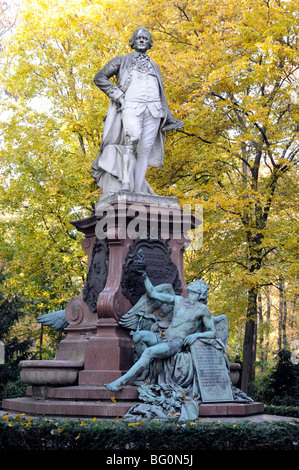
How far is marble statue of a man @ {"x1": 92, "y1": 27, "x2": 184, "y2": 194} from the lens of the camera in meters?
8.84

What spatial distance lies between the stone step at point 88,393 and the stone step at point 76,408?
67 mm

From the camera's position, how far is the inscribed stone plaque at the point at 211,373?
672cm

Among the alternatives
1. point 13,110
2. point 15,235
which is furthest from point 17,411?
point 13,110

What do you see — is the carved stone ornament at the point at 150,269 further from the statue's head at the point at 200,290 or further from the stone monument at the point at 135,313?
the statue's head at the point at 200,290

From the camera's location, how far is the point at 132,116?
28.9ft

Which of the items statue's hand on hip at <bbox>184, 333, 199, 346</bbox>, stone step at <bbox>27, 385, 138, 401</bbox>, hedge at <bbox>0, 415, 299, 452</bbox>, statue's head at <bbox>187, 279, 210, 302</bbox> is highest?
statue's head at <bbox>187, 279, 210, 302</bbox>

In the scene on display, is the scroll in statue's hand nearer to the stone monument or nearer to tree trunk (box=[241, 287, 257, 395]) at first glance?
the stone monument

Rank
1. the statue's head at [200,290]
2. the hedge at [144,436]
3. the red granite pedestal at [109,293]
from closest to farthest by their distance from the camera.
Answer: the hedge at [144,436] → the red granite pedestal at [109,293] → the statue's head at [200,290]

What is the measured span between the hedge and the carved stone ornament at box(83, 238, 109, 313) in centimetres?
304

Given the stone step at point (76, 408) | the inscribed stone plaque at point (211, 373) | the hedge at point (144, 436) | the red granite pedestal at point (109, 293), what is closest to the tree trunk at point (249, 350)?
the red granite pedestal at point (109, 293)

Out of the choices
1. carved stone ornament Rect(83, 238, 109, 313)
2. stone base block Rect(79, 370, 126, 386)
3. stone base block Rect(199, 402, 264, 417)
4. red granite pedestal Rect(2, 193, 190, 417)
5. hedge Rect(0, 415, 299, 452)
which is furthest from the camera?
carved stone ornament Rect(83, 238, 109, 313)

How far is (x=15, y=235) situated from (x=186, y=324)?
10422 mm

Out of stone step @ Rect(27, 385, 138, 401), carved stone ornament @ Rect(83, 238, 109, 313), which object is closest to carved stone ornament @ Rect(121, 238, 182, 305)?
carved stone ornament @ Rect(83, 238, 109, 313)

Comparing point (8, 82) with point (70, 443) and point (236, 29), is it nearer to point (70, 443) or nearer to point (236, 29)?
point (236, 29)
